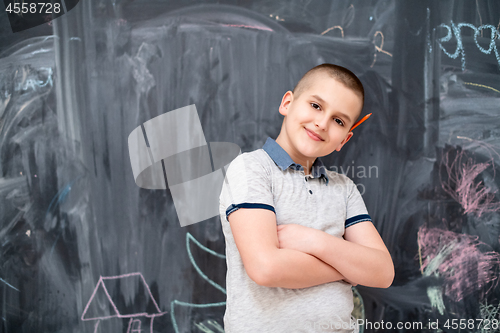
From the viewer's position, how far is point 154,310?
1207 mm

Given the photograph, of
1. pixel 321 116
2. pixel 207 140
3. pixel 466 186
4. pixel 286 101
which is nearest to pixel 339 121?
pixel 321 116

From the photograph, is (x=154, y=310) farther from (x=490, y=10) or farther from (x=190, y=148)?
(x=490, y=10)

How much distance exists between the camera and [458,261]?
48.7 inches

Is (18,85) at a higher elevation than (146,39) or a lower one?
lower

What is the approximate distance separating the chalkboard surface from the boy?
320 millimetres

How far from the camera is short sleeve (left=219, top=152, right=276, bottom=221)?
79 cm

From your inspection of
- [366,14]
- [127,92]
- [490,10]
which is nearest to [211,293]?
[127,92]

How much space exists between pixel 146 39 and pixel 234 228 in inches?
33.2

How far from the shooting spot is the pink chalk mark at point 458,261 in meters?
1.24

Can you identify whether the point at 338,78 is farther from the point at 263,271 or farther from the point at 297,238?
the point at 263,271

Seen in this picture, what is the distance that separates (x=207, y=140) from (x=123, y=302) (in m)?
0.69

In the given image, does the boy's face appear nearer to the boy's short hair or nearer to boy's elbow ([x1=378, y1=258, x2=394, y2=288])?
the boy's short hair

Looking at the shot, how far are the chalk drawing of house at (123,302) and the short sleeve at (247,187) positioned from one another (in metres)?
0.59

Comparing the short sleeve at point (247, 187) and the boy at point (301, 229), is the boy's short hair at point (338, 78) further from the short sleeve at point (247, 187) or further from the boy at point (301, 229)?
the short sleeve at point (247, 187)
